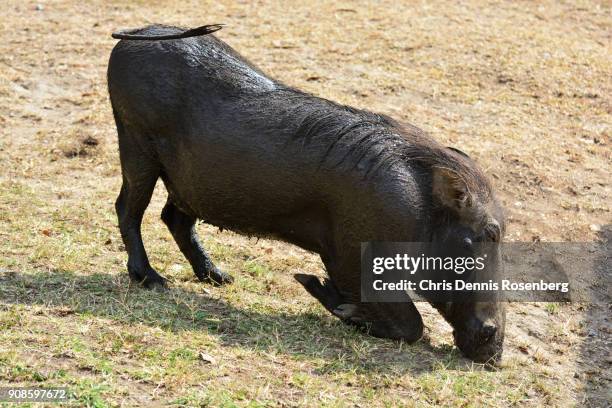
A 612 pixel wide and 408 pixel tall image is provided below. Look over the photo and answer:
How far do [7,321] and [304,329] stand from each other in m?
1.63

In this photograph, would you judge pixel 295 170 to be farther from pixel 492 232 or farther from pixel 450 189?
pixel 492 232

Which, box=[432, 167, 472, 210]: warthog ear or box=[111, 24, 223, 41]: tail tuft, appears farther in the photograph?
box=[111, 24, 223, 41]: tail tuft

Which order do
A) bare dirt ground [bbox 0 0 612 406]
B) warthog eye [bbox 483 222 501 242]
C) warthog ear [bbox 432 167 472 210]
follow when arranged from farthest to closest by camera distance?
warthog eye [bbox 483 222 501 242], warthog ear [bbox 432 167 472 210], bare dirt ground [bbox 0 0 612 406]

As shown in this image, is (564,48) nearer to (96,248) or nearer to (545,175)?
(545,175)

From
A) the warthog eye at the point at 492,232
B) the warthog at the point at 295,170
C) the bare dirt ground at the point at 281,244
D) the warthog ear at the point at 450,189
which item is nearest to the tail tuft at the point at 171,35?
the warthog at the point at 295,170

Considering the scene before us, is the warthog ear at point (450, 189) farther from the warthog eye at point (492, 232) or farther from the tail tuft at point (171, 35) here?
the tail tuft at point (171, 35)

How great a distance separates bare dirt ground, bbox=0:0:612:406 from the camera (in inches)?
201

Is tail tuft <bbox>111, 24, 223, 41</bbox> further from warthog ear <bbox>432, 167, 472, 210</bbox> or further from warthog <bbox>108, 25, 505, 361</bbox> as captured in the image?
warthog ear <bbox>432, 167, 472, 210</bbox>

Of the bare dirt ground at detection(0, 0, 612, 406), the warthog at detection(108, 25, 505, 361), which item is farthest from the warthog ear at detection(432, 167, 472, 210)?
the bare dirt ground at detection(0, 0, 612, 406)

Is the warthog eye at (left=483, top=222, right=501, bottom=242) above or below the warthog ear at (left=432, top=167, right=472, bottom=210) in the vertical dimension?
below

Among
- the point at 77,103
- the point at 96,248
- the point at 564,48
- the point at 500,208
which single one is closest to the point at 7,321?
the point at 96,248

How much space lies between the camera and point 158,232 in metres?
7.28

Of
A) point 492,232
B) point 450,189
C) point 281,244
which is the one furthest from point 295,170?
point 281,244

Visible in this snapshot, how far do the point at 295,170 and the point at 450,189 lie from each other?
2.84 feet
